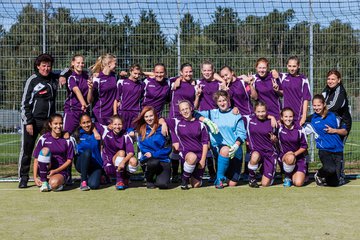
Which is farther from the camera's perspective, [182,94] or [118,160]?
[182,94]

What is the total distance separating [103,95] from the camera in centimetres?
796

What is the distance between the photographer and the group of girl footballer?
292 inches

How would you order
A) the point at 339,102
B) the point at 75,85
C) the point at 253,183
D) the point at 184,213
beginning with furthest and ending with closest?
the point at 75,85 → the point at 339,102 → the point at 253,183 → the point at 184,213

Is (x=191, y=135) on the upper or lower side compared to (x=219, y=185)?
upper

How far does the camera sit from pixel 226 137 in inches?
303

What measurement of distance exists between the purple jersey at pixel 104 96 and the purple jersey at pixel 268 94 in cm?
207

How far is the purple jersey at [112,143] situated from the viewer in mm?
7574

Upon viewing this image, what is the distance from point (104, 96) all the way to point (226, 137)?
6.07ft

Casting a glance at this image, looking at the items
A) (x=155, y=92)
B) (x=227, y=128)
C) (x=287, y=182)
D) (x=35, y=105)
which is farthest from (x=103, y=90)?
(x=287, y=182)

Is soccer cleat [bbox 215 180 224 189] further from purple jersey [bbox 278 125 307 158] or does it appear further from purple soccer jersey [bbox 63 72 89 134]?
purple soccer jersey [bbox 63 72 89 134]

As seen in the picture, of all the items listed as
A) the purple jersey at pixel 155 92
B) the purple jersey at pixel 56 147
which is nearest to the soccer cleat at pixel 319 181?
the purple jersey at pixel 155 92

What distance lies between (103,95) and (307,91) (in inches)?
116

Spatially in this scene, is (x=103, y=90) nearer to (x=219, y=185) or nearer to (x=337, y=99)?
(x=219, y=185)

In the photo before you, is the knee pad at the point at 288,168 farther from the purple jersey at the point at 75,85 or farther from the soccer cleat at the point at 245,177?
the purple jersey at the point at 75,85
